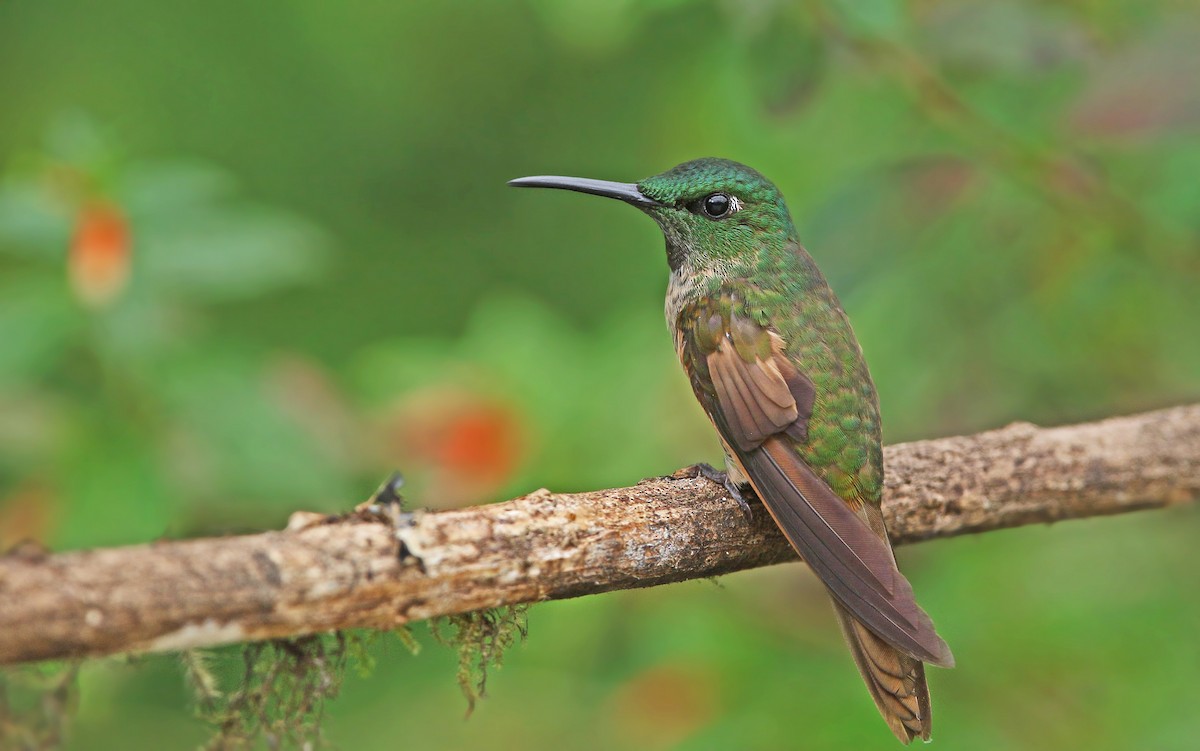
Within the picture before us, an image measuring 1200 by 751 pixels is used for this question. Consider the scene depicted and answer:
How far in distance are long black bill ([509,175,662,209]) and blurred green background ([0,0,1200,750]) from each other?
0.56m

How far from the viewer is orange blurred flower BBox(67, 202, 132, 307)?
4.02 m

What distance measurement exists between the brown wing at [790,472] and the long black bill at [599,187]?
603 mm

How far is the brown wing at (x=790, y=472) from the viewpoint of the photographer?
10.7 ft

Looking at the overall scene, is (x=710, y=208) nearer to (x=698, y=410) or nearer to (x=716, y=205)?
(x=716, y=205)

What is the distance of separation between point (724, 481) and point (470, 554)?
1060 millimetres

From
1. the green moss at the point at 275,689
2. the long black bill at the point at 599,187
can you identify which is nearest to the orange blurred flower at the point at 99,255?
the long black bill at the point at 599,187

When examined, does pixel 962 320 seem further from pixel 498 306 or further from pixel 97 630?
pixel 97 630

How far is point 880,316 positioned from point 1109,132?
1.24m

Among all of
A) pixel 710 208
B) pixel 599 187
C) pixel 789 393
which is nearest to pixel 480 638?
pixel 789 393

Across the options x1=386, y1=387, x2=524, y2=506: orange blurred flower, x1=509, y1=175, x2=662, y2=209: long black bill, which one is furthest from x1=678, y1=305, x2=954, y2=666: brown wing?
x1=386, y1=387, x2=524, y2=506: orange blurred flower

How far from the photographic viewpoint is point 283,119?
723 centimetres

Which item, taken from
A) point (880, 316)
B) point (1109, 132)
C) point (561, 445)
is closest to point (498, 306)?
point (561, 445)

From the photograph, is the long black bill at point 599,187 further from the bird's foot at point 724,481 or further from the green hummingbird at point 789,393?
the bird's foot at point 724,481

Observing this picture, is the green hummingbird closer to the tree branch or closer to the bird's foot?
the bird's foot
